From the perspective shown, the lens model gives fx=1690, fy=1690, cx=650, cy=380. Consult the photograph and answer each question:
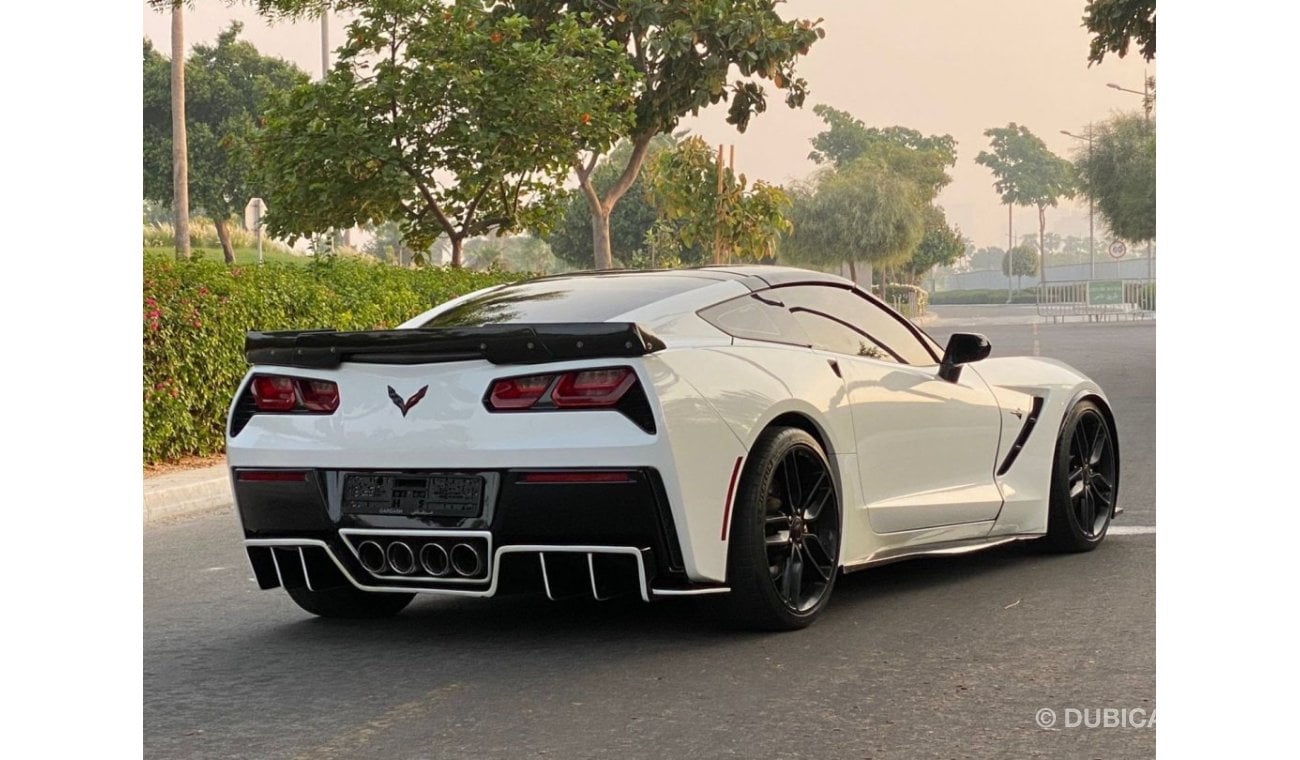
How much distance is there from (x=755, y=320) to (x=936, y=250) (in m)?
77.0

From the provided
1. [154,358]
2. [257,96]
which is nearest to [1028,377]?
[154,358]

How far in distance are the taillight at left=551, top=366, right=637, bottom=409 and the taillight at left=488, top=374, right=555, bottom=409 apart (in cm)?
5

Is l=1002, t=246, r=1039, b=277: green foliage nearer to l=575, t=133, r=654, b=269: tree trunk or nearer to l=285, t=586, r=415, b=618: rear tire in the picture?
l=575, t=133, r=654, b=269: tree trunk

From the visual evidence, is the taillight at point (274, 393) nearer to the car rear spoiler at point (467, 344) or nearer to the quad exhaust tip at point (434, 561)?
the car rear spoiler at point (467, 344)

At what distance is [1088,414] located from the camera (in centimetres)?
790

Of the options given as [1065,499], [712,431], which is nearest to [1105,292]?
[1065,499]

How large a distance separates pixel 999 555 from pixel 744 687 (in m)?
2.95

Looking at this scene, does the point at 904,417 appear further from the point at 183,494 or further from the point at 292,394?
the point at 183,494

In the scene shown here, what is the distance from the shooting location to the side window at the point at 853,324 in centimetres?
656

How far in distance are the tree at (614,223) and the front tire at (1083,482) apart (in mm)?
44682

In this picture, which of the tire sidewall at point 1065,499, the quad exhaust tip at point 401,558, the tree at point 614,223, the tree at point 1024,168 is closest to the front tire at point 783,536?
the quad exhaust tip at point 401,558

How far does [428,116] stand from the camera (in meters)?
24.0

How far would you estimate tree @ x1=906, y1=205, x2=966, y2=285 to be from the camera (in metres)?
79.7

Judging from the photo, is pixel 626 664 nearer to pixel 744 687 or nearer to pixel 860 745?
pixel 744 687
